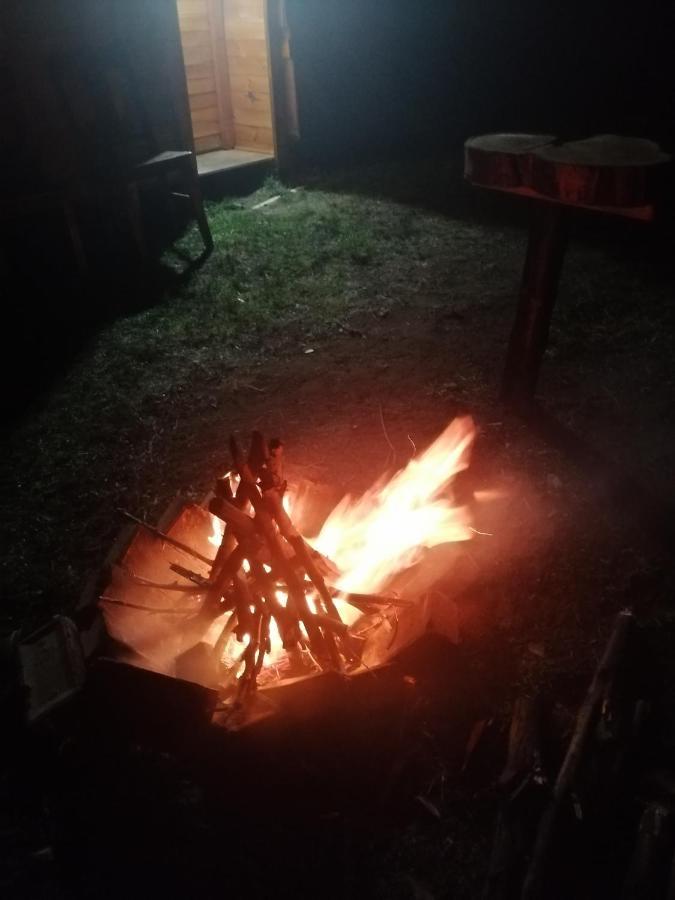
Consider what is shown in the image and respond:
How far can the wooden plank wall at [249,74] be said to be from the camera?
12.2 m

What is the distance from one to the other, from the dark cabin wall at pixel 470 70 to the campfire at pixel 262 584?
34.1 feet

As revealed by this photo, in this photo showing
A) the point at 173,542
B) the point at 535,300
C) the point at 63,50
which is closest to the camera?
the point at 173,542

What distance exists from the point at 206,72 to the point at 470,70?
16.6 ft

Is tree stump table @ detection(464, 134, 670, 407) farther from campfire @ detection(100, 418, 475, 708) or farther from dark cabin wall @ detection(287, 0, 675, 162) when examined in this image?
dark cabin wall @ detection(287, 0, 675, 162)

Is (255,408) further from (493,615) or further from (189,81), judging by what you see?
(189,81)

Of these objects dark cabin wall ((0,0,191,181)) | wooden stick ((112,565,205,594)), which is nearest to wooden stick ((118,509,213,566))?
wooden stick ((112,565,205,594))

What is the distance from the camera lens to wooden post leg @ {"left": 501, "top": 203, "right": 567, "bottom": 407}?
14.0 ft

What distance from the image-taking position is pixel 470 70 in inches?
488

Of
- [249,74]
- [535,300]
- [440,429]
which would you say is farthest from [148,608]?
[249,74]

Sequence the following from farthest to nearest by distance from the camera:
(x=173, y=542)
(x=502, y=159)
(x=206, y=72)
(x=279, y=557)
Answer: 1. (x=206, y=72)
2. (x=502, y=159)
3. (x=173, y=542)
4. (x=279, y=557)

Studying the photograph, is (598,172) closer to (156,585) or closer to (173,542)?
(173,542)

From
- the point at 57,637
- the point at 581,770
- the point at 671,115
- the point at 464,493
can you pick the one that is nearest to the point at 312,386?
the point at 464,493

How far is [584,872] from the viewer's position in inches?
97.7

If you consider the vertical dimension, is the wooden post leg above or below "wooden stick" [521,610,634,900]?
above
